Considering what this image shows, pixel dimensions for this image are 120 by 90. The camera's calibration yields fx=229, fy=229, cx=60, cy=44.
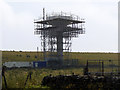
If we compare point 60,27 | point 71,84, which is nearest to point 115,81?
point 71,84

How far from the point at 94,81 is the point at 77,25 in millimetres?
Result: 34192

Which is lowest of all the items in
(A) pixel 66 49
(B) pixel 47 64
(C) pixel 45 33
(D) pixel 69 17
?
(B) pixel 47 64

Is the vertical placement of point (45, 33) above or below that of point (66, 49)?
above

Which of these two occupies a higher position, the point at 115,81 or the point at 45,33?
the point at 45,33

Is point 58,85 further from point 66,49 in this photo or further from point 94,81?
point 66,49

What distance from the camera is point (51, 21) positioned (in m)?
50.1

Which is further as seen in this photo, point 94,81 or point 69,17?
point 69,17

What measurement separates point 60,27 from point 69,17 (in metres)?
2.91

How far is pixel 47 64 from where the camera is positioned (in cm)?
4928

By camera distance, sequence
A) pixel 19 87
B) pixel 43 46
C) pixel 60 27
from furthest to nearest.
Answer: pixel 43 46 → pixel 60 27 → pixel 19 87

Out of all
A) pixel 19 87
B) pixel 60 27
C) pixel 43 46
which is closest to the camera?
pixel 19 87

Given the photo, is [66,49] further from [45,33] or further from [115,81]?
[115,81]

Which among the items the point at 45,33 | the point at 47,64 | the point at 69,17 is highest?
the point at 69,17

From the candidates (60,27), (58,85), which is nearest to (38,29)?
(60,27)
